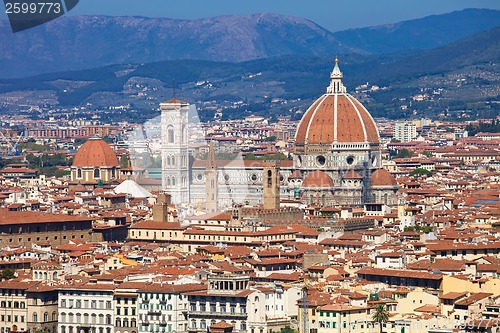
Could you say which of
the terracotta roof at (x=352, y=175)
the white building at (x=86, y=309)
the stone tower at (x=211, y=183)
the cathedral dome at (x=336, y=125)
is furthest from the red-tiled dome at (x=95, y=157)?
the white building at (x=86, y=309)

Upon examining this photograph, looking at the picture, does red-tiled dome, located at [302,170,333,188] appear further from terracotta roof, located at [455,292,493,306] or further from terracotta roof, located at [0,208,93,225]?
terracotta roof, located at [455,292,493,306]

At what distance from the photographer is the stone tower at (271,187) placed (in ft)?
268

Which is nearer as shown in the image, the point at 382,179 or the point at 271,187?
the point at 271,187

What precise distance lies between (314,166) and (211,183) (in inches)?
438

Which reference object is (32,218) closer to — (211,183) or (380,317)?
(211,183)

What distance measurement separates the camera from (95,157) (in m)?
114

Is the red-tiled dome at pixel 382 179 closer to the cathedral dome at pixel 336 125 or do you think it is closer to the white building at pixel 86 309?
the cathedral dome at pixel 336 125

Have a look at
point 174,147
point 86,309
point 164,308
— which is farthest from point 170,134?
point 164,308

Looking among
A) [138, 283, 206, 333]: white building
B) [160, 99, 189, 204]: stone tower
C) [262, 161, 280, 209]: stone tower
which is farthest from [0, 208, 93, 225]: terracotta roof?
[160, 99, 189, 204]: stone tower

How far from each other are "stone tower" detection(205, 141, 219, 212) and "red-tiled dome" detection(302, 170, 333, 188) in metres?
4.52

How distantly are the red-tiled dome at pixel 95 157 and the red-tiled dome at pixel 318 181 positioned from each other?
1984 centimetres

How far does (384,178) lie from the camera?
95.2 metres

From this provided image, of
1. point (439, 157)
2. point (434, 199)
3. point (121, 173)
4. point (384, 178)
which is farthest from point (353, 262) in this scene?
point (439, 157)

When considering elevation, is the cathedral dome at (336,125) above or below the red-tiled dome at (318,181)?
above
